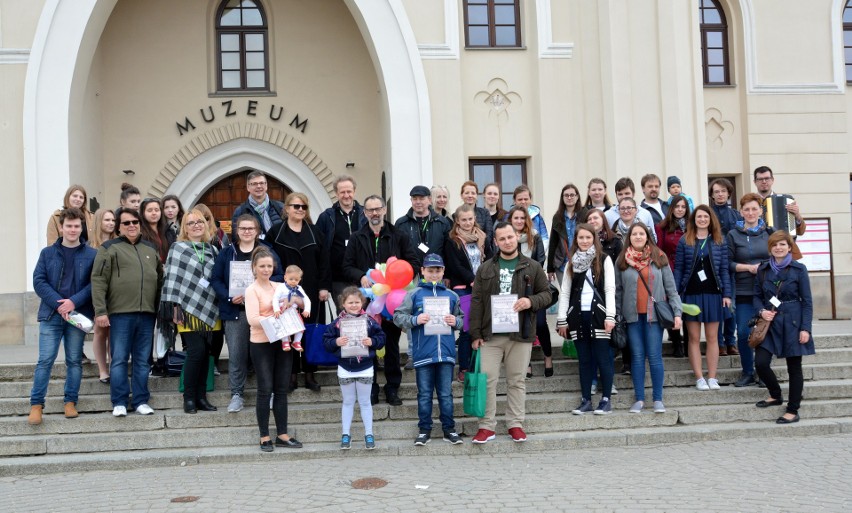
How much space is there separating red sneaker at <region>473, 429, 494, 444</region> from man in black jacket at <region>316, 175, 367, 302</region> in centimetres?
208

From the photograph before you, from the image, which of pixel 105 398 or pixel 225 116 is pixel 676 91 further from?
pixel 105 398

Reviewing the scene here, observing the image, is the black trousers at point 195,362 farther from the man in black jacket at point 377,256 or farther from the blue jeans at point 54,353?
the man in black jacket at point 377,256

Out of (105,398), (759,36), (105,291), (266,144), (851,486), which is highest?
(759,36)

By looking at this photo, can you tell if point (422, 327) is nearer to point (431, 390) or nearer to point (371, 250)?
point (431, 390)

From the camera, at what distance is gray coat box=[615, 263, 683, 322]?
332 inches

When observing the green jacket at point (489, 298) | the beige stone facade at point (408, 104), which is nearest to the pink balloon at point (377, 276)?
the green jacket at point (489, 298)

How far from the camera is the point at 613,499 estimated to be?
239 inches

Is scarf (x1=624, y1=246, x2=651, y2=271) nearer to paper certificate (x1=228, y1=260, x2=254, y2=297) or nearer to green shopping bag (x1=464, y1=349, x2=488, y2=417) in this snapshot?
green shopping bag (x1=464, y1=349, x2=488, y2=417)

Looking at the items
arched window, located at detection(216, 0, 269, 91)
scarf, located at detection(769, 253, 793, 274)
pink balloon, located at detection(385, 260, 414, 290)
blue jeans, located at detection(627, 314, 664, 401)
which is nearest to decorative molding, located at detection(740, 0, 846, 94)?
scarf, located at detection(769, 253, 793, 274)

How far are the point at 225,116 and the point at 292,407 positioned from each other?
7.96 meters

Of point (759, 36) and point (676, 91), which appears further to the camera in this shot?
point (759, 36)

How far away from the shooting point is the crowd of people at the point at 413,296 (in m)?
7.71

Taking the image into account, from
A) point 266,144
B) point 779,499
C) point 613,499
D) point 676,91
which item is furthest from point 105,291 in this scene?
point 676,91

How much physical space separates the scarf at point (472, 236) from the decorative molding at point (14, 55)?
8267mm
